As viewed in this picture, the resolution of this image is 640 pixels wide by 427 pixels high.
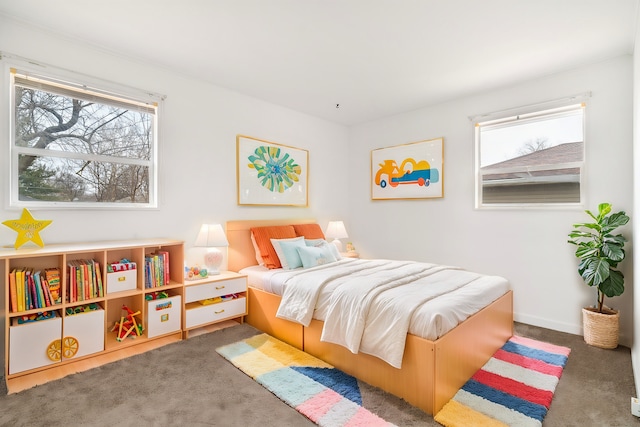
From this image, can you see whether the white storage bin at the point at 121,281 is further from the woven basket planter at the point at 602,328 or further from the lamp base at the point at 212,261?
the woven basket planter at the point at 602,328

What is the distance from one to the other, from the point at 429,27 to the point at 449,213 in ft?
7.49

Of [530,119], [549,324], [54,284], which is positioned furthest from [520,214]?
[54,284]

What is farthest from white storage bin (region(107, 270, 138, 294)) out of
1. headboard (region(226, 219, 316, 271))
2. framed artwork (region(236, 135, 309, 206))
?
framed artwork (region(236, 135, 309, 206))

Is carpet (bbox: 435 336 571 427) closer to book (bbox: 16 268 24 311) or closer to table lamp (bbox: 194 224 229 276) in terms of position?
table lamp (bbox: 194 224 229 276)

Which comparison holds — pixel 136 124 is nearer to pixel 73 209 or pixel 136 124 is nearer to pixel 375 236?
pixel 73 209

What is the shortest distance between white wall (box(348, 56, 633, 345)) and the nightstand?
7.58ft

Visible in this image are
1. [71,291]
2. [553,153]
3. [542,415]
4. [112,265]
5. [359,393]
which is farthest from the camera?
[553,153]

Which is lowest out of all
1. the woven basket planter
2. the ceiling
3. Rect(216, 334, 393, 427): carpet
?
Rect(216, 334, 393, 427): carpet

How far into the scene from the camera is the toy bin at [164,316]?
8.79ft

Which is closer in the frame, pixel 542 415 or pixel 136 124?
pixel 542 415

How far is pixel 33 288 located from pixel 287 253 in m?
2.01

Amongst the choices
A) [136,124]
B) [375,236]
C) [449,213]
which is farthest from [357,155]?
[136,124]

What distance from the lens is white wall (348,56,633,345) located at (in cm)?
292

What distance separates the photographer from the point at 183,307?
112 inches
